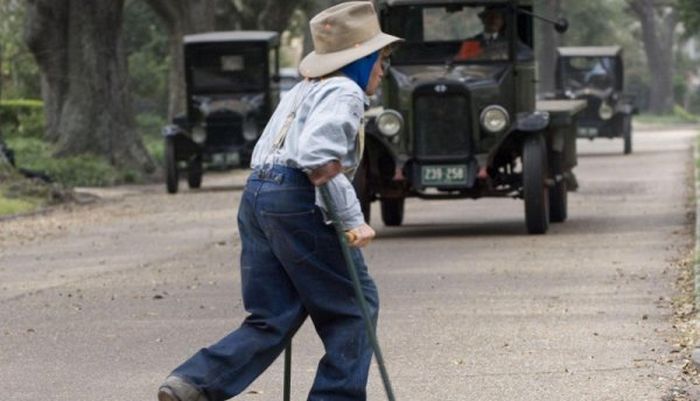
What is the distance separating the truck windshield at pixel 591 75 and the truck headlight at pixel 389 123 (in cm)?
2356

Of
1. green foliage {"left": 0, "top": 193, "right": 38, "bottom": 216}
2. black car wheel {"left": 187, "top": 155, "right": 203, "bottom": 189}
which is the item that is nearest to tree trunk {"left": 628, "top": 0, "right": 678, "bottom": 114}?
black car wheel {"left": 187, "top": 155, "right": 203, "bottom": 189}

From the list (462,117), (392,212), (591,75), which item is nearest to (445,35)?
(462,117)

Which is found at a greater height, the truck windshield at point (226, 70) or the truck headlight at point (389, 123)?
the truck headlight at point (389, 123)

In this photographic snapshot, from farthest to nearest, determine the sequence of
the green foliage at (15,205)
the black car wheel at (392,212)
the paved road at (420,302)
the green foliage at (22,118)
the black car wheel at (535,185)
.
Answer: the green foliage at (22,118)
the green foliage at (15,205)
the black car wheel at (392,212)
the black car wheel at (535,185)
the paved road at (420,302)

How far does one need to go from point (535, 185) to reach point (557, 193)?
1.67 meters

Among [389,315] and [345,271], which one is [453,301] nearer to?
[389,315]

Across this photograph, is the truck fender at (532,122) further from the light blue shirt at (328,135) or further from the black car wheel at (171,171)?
the light blue shirt at (328,135)

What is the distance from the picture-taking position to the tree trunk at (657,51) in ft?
265

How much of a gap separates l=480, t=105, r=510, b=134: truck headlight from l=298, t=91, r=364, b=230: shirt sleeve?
1190cm

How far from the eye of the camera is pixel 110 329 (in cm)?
1147

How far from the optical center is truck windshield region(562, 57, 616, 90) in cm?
4203

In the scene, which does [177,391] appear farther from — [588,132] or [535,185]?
[588,132]

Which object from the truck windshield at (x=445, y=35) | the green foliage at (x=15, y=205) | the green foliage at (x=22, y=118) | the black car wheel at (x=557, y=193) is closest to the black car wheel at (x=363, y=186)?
the truck windshield at (x=445, y=35)

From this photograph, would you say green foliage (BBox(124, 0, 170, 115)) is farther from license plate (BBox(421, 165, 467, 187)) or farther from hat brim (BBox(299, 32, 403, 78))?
hat brim (BBox(299, 32, 403, 78))
